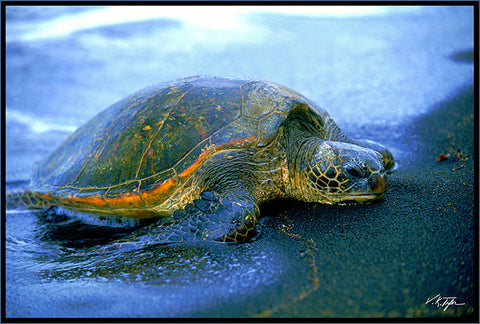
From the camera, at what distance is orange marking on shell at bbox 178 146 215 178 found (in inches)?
95.5

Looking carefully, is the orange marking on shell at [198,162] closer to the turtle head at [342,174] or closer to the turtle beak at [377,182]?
the turtle head at [342,174]

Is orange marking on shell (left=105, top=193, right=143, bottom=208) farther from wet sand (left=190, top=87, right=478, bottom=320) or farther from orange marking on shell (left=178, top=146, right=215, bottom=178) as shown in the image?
wet sand (left=190, top=87, right=478, bottom=320)

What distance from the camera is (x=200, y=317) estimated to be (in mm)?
1499

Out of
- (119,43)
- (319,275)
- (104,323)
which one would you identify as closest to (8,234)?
(104,323)

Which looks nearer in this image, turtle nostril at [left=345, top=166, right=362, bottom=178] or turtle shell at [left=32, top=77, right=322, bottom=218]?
turtle nostril at [left=345, top=166, right=362, bottom=178]

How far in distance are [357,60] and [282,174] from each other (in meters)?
4.62

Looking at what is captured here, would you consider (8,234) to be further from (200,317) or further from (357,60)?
(357,60)

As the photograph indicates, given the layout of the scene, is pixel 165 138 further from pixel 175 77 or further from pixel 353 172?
pixel 175 77

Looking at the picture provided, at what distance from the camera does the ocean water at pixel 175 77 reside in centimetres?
174

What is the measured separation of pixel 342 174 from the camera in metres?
2.37
